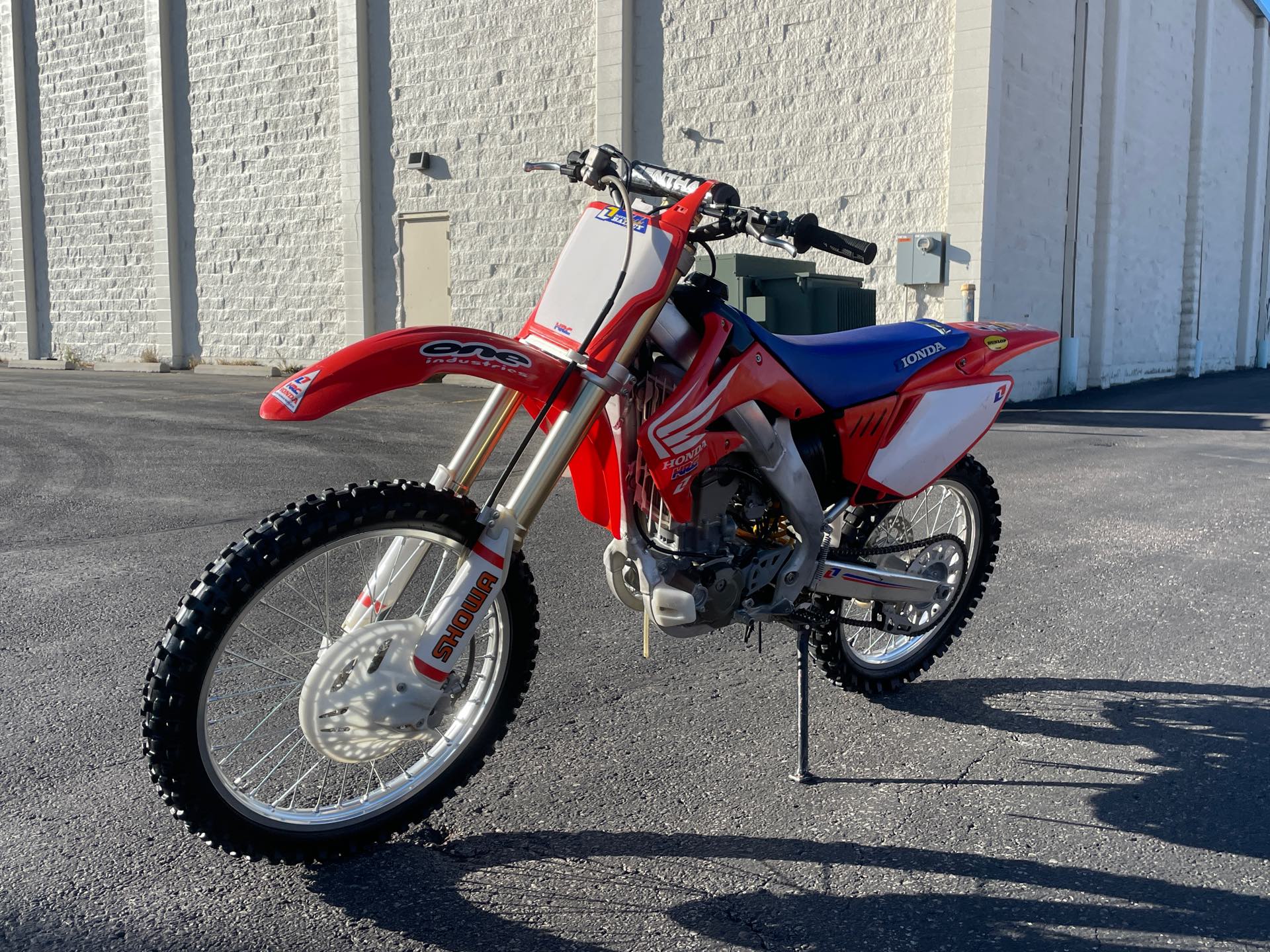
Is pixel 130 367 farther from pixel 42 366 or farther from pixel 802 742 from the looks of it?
pixel 802 742

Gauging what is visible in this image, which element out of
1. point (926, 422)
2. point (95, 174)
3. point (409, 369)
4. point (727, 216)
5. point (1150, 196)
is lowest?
point (926, 422)

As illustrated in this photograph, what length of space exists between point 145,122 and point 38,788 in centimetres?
2309

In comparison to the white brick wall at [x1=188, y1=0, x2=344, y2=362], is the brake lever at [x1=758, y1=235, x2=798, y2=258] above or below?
below

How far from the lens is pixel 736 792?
3.19 m

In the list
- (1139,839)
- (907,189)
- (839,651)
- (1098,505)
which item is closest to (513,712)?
(839,651)

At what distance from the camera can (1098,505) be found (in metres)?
7.82

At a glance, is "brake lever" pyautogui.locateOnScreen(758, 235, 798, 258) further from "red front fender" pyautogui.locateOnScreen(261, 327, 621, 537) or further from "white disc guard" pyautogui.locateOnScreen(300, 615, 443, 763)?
"white disc guard" pyautogui.locateOnScreen(300, 615, 443, 763)

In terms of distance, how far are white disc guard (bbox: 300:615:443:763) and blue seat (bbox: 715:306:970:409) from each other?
4.24 ft

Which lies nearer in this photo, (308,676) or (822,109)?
(308,676)

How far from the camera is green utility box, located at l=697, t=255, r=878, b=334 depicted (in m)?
13.3

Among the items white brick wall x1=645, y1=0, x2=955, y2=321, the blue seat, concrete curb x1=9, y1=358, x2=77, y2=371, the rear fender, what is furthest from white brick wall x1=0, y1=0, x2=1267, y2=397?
the blue seat

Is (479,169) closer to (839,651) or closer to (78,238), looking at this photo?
(78,238)

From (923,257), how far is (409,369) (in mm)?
14231

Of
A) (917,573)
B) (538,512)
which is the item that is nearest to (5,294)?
(538,512)
